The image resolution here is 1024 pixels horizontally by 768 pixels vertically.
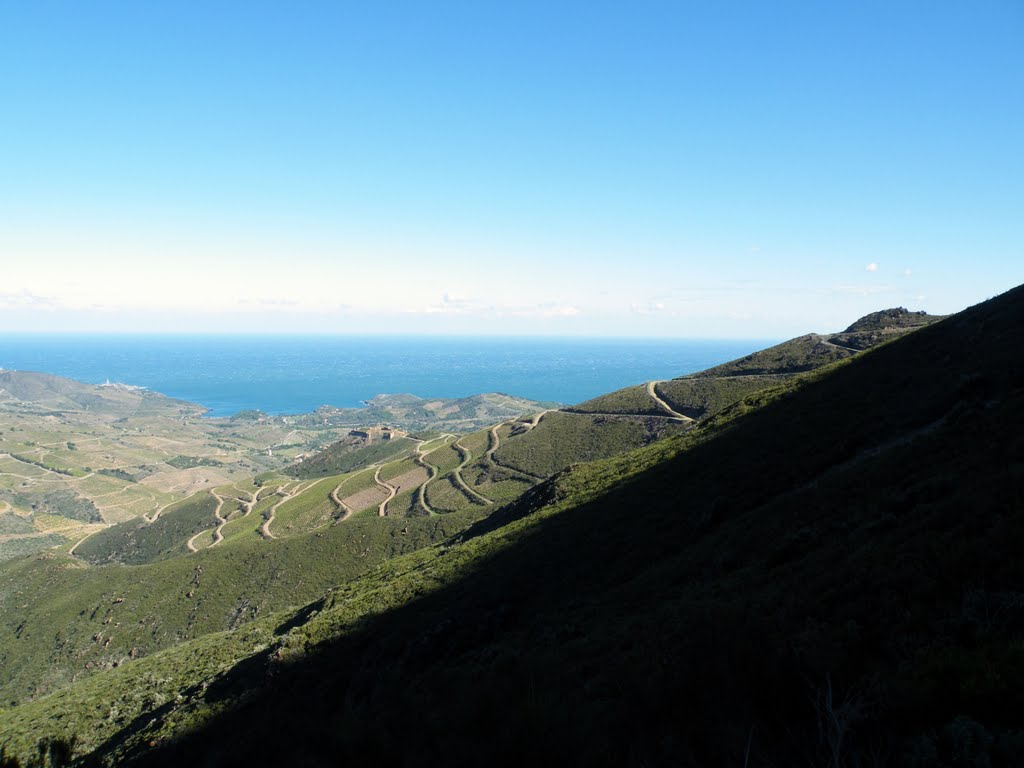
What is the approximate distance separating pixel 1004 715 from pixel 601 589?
17.6 m

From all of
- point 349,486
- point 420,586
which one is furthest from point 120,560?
point 420,586

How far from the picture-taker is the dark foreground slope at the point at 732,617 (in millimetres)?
4941

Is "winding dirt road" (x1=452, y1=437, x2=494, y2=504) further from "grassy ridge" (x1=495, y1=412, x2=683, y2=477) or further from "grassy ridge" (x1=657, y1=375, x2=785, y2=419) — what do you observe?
"grassy ridge" (x1=657, y1=375, x2=785, y2=419)

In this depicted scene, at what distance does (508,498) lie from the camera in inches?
3287

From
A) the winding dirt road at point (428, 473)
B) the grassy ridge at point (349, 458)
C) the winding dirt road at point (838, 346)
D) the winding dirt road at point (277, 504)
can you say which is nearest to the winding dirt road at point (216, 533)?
the winding dirt road at point (277, 504)

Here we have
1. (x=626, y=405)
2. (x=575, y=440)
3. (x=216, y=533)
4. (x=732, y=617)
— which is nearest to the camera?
(x=732, y=617)

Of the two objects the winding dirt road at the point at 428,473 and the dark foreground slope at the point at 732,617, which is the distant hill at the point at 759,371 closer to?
the winding dirt road at the point at 428,473

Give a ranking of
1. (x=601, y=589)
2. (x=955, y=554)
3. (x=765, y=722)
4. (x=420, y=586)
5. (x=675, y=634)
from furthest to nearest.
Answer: (x=420, y=586), (x=601, y=589), (x=675, y=634), (x=955, y=554), (x=765, y=722)

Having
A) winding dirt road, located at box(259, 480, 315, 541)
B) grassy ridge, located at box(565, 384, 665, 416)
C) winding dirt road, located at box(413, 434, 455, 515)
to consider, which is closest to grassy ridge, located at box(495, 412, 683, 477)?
grassy ridge, located at box(565, 384, 665, 416)

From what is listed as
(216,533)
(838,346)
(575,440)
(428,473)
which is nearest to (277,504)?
(216,533)

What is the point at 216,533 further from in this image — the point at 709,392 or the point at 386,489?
the point at 709,392

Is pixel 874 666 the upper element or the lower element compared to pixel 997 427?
lower

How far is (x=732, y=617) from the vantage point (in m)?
7.48

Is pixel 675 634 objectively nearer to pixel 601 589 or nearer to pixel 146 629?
pixel 601 589
